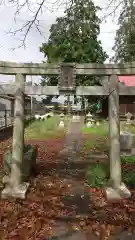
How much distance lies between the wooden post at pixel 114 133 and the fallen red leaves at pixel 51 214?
0.56m

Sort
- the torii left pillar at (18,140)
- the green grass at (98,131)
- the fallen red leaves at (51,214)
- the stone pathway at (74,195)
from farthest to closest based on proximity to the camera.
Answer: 1. the green grass at (98,131)
2. the torii left pillar at (18,140)
3. the fallen red leaves at (51,214)
4. the stone pathway at (74,195)

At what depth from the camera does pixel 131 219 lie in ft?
17.7

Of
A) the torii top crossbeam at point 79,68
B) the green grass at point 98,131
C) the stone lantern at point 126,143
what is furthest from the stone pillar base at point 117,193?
the green grass at point 98,131

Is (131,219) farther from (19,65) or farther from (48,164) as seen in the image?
(48,164)

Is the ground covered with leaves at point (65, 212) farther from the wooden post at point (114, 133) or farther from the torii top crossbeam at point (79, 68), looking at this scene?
the torii top crossbeam at point (79, 68)

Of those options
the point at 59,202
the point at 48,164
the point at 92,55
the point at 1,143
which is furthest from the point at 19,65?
the point at 92,55

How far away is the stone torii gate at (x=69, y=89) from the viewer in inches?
258

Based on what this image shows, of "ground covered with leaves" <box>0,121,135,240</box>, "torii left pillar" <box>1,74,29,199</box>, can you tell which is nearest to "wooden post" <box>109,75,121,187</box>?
"ground covered with leaves" <box>0,121,135,240</box>

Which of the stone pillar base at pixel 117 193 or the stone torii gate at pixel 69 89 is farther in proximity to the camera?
the stone torii gate at pixel 69 89

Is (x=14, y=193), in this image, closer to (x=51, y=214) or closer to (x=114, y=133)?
(x=51, y=214)

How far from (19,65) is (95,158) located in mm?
5739

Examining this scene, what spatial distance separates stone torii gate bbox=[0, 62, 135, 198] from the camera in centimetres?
655

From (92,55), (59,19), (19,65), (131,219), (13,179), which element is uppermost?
(92,55)

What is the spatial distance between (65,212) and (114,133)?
1997mm
